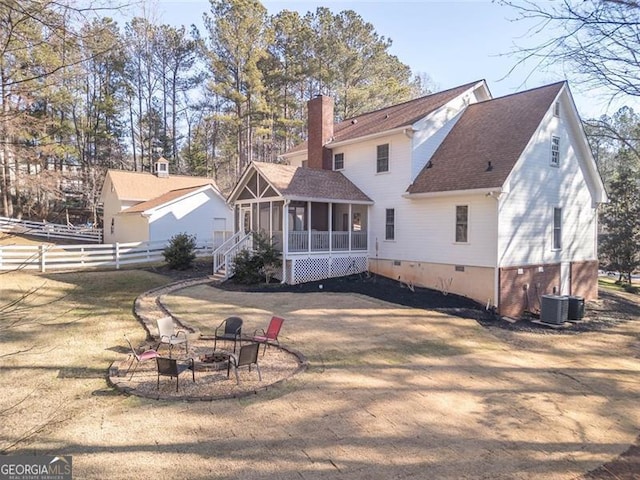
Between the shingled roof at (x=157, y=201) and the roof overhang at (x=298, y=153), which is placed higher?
the roof overhang at (x=298, y=153)

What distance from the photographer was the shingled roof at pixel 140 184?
29.5 m

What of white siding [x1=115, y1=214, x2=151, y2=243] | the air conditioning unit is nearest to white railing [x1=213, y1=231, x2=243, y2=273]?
white siding [x1=115, y1=214, x2=151, y2=243]

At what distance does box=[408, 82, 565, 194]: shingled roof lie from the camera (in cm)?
1527

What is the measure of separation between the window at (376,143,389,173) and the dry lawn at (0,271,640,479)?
9.45 m

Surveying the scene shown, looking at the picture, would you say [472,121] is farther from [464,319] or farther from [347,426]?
[347,426]

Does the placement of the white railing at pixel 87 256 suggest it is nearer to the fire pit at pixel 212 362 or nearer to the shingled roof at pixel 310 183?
the shingled roof at pixel 310 183

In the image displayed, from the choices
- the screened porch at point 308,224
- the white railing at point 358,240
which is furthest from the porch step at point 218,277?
the white railing at point 358,240

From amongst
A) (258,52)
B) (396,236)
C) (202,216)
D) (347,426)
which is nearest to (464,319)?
(396,236)

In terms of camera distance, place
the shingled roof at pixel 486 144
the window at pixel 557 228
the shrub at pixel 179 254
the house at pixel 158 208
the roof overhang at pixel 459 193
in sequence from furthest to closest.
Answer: the house at pixel 158 208, the shrub at pixel 179 254, the window at pixel 557 228, the shingled roof at pixel 486 144, the roof overhang at pixel 459 193

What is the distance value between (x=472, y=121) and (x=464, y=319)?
10.0 m

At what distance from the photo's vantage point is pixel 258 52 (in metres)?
33.1

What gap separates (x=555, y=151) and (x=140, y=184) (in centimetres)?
2781

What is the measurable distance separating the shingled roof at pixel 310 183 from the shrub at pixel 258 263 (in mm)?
2355

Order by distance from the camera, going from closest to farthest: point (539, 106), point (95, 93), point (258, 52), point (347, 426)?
point (347, 426), point (539, 106), point (258, 52), point (95, 93)
